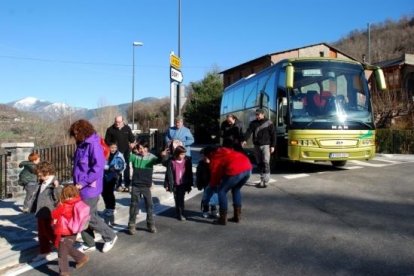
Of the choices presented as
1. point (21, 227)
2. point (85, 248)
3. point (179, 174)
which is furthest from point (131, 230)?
point (21, 227)

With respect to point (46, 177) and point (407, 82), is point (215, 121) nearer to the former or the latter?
point (407, 82)

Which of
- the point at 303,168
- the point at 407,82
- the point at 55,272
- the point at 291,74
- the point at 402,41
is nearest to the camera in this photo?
the point at 55,272

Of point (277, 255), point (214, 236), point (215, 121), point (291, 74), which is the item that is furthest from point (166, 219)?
point (215, 121)

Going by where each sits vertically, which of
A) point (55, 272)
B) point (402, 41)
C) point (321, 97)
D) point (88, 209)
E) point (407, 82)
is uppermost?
point (402, 41)

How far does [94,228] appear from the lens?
21.5 ft

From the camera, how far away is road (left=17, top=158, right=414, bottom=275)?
5.66 meters

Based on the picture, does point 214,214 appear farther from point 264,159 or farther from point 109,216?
point 264,159

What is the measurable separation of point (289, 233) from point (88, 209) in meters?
2.92

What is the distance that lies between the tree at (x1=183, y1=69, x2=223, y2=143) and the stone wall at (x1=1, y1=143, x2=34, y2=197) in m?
35.1

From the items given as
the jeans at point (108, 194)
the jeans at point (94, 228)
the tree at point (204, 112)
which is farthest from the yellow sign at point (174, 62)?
the tree at point (204, 112)

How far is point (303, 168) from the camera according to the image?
15234 millimetres

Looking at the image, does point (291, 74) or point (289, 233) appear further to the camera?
point (291, 74)

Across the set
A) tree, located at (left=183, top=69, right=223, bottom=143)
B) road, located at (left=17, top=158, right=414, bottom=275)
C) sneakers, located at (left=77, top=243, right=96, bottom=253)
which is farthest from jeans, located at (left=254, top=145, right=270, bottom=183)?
tree, located at (left=183, top=69, right=223, bottom=143)

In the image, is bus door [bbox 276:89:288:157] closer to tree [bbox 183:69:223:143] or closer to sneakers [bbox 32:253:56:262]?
sneakers [bbox 32:253:56:262]
